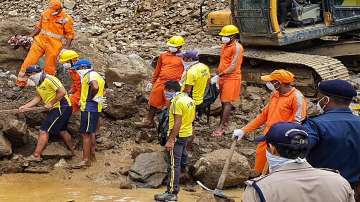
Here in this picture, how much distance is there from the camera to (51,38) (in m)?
11.1

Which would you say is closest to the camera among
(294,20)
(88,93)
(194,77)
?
(88,93)

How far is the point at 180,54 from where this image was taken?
10.2 meters

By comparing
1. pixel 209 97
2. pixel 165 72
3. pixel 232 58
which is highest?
pixel 232 58

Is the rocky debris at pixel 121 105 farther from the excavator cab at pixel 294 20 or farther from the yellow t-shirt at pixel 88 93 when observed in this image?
the excavator cab at pixel 294 20

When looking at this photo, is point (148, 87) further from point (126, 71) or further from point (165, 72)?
point (126, 71)

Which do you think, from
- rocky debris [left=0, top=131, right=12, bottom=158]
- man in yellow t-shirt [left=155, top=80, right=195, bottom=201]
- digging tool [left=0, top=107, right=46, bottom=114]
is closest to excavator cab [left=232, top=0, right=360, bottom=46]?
man in yellow t-shirt [left=155, top=80, right=195, bottom=201]

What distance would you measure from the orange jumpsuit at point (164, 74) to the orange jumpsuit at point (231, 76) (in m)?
0.74

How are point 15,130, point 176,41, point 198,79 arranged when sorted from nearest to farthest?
point 15,130 < point 198,79 < point 176,41

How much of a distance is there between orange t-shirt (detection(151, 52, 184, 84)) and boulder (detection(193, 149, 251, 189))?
6.19 feet

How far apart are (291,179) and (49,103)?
607 centimetres

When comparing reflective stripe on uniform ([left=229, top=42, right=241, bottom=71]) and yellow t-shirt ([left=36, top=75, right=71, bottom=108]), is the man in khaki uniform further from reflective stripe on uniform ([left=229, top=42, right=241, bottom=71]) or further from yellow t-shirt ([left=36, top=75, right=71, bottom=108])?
reflective stripe on uniform ([left=229, top=42, right=241, bottom=71])

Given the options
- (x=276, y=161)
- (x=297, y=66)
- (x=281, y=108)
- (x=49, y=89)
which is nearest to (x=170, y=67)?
(x=49, y=89)

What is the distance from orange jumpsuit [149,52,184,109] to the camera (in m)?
10.1

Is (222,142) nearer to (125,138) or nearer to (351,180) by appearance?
(125,138)
